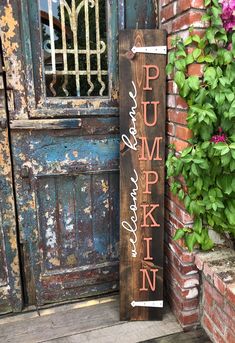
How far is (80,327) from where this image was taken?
1.97 metres

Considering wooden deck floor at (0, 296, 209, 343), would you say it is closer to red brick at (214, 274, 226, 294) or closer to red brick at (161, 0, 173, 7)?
red brick at (214, 274, 226, 294)

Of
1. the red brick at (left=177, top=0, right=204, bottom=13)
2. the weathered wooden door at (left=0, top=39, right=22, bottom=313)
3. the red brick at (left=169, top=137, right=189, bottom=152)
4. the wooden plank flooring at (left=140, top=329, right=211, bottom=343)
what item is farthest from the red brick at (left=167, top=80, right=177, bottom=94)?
the wooden plank flooring at (left=140, top=329, right=211, bottom=343)

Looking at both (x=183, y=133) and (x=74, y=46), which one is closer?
(x=183, y=133)

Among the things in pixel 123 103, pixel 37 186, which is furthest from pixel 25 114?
pixel 123 103

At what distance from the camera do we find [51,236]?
2.04 metres

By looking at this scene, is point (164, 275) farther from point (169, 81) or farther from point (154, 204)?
point (169, 81)

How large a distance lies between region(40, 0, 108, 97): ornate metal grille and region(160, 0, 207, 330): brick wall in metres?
0.40

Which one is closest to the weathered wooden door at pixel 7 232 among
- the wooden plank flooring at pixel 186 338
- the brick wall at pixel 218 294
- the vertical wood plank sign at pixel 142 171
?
the vertical wood plank sign at pixel 142 171

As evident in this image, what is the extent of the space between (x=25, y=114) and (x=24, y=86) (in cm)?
16

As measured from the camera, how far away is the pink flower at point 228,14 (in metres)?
1.50

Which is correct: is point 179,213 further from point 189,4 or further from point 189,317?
point 189,4

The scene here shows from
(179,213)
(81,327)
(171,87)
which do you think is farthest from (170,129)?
(81,327)

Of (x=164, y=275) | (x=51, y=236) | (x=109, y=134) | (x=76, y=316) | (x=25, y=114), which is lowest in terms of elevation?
(x=76, y=316)

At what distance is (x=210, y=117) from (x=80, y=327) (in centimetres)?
147
